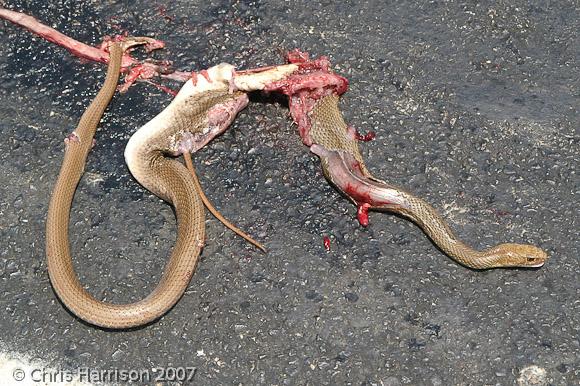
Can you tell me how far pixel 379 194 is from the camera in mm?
4590

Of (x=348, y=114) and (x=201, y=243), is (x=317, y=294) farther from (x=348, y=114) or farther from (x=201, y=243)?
(x=348, y=114)

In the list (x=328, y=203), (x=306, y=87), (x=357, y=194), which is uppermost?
(x=306, y=87)

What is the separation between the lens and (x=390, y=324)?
4.30 metres

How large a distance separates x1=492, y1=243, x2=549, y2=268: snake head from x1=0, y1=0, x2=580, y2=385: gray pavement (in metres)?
0.09

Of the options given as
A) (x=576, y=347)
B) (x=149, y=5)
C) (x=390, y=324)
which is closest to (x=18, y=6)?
(x=149, y=5)

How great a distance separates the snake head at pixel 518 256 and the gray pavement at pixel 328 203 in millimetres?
93

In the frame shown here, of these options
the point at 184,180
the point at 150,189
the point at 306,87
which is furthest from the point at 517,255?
the point at 150,189

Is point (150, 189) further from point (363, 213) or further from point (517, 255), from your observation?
point (517, 255)

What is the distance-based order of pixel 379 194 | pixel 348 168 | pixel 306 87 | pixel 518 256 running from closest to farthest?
pixel 518 256 < pixel 379 194 < pixel 348 168 < pixel 306 87

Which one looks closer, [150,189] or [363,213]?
[363,213]

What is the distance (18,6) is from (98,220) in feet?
6.87

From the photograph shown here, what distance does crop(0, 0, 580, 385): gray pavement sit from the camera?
13.8 feet

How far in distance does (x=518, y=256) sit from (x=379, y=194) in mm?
878

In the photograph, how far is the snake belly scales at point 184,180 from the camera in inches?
167
